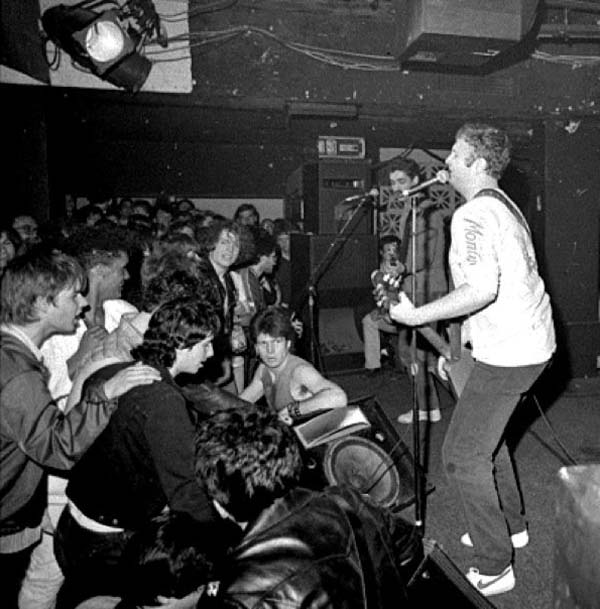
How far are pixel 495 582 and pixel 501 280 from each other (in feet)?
3.95

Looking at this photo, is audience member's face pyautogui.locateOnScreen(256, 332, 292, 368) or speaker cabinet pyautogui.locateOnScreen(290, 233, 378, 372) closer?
audience member's face pyautogui.locateOnScreen(256, 332, 292, 368)

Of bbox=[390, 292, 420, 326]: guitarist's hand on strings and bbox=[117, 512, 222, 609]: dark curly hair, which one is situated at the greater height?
bbox=[390, 292, 420, 326]: guitarist's hand on strings

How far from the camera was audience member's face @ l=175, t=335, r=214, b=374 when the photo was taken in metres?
1.90

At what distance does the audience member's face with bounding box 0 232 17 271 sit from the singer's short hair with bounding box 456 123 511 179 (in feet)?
11.0

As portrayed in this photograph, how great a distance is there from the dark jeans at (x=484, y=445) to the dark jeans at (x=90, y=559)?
1261 millimetres

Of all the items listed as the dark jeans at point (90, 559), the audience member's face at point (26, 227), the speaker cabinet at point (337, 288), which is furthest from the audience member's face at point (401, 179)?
the dark jeans at point (90, 559)

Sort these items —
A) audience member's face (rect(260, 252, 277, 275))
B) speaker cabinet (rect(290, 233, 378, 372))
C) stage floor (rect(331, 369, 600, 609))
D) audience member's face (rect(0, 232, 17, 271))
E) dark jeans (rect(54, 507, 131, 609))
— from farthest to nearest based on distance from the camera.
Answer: speaker cabinet (rect(290, 233, 378, 372)) < audience member's face (rect(260, 252, 277, 275)) < audience member's face (rect(0, 232, 17, 271)) < stage floor (rect(331, 369, 600, 609)) < dark jeans (rect(54, 507, 131, 609))

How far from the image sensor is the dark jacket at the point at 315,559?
113 cm

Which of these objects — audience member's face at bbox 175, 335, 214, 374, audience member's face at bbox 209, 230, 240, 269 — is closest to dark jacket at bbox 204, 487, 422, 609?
audience member's face at bbox 175, 335, 214, 374

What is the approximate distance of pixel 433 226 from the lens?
16.1 feet

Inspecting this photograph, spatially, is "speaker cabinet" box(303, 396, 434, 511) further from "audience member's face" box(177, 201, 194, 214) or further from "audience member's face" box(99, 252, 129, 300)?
"audience member's face" box(177, 201, 194, 214)

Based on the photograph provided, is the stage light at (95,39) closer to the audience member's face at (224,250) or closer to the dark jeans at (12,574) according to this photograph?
the audience member's face at (224,250)

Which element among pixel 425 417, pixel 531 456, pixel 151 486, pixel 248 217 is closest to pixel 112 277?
pixel 151 486

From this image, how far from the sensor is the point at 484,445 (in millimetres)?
2240
